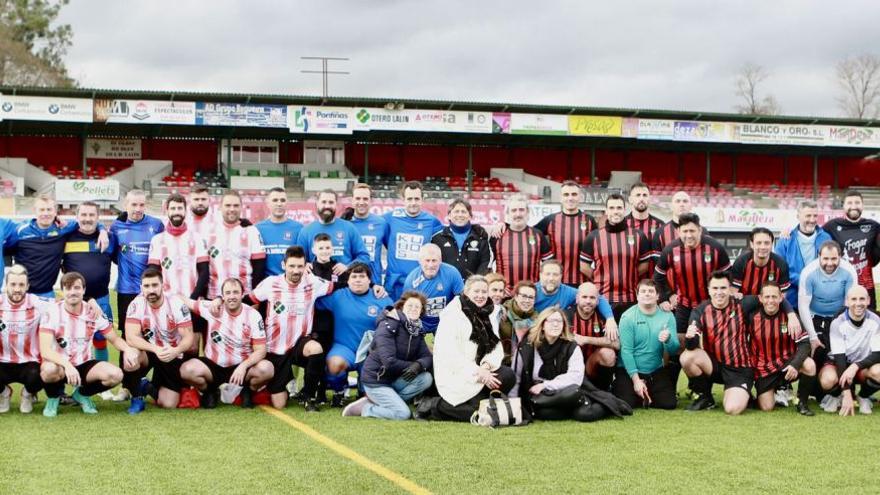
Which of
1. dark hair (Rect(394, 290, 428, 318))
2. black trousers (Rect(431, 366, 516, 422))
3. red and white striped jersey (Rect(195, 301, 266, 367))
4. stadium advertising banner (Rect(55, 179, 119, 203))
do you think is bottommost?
black trousers (Rect(431, 366, 516, 422))

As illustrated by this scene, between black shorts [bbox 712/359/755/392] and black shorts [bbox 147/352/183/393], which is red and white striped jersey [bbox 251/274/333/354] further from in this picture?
black shorts [bbox 712/359/755/392]

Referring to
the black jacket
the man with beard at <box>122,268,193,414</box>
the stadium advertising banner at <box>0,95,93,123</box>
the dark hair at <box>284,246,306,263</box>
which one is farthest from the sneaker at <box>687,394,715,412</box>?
the stadium advertising banner at <box>0,95,93,123</box>

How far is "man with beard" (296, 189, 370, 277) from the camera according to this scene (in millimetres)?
7871

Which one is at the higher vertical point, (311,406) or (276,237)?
(276,237)

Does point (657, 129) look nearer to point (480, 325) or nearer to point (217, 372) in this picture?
point (480, 325)

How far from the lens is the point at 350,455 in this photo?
5555mm

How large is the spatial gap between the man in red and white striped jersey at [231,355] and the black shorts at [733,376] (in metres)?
3.56

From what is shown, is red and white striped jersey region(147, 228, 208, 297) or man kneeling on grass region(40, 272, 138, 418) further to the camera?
red and white striped jersey region(147, 228, 208, 297)

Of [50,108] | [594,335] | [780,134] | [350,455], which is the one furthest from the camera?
[780,134]

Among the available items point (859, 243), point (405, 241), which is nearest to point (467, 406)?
point (405, 241)

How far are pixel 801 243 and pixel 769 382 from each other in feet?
5.06

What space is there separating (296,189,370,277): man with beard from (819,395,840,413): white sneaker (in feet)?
12.7

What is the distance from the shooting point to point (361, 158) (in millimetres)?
35500

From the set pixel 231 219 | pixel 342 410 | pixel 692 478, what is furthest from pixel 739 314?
pixel 231 219
